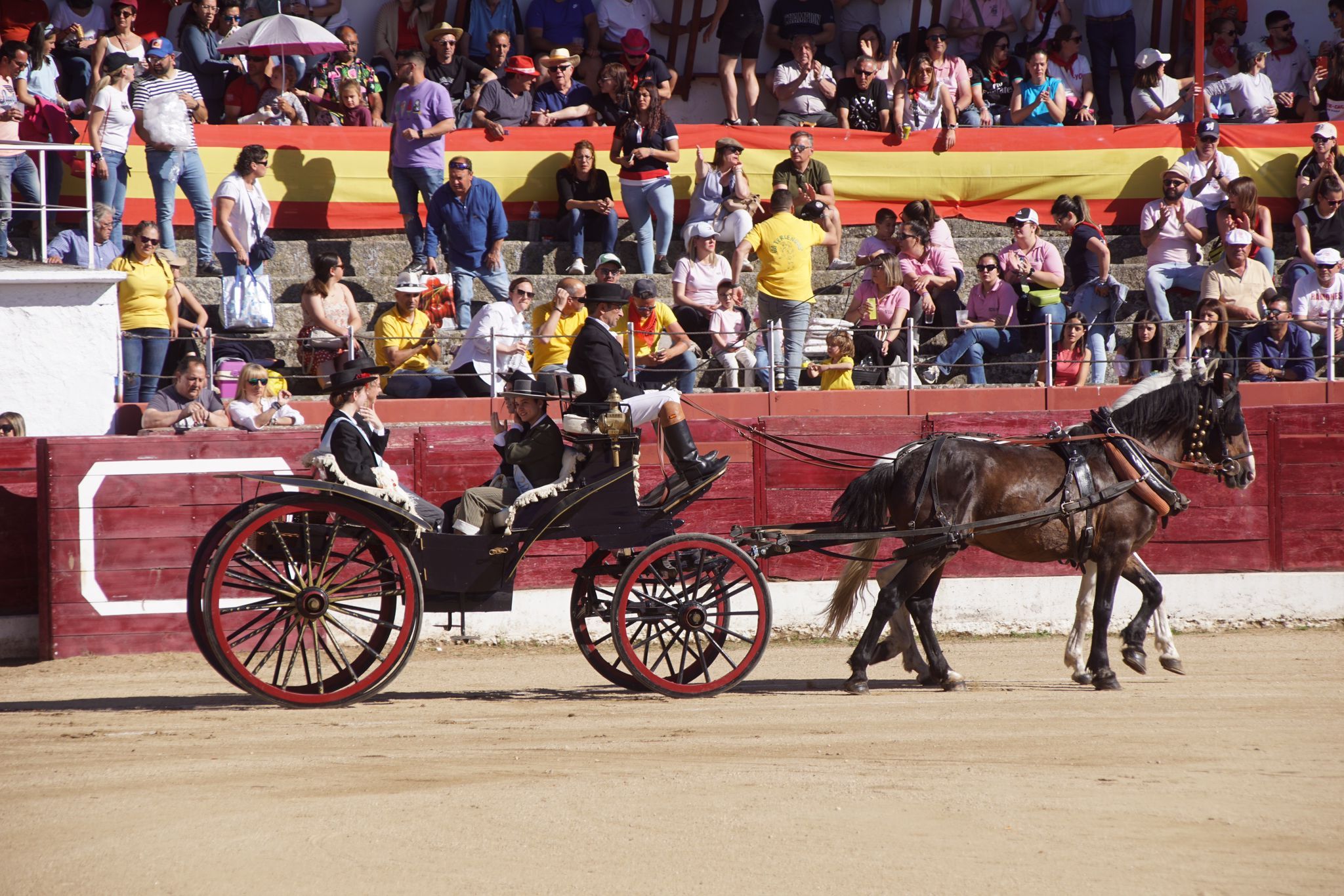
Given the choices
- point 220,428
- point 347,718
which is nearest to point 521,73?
point 220,428

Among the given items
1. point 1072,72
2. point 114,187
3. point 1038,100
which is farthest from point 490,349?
point 1072,72

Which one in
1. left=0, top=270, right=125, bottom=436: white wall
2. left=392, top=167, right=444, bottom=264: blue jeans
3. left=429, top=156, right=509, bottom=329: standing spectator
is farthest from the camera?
left=392, top=167, right=444, bottom=264: blue jeans

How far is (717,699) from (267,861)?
3292 millimetres

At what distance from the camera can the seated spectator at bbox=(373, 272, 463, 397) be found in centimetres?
1165

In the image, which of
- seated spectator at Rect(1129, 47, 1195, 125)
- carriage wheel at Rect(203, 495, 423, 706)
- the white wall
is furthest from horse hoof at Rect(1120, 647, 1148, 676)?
seated spectator at Rect(1129, 47, 1195, 125)

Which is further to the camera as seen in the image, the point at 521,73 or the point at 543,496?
the point at 521,73

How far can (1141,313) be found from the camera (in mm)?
13961

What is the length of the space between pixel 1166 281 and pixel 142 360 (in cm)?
911

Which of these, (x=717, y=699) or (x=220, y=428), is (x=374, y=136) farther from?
(x=717, y=699)

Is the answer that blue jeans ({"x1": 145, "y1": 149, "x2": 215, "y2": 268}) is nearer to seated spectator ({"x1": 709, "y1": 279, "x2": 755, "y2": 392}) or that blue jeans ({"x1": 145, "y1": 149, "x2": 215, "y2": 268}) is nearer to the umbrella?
the umbrella

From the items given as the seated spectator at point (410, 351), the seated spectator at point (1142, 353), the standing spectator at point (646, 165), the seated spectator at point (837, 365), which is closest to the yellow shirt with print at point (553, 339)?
the seated spectator at point (410, 351)

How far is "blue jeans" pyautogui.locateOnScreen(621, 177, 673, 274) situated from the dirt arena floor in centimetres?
657

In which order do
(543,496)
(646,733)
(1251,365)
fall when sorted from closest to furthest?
(646,733)
(543,496)
(1251,365)

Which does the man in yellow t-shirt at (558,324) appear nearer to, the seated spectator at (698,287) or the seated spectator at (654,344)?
the seated spectator at (654,344)
